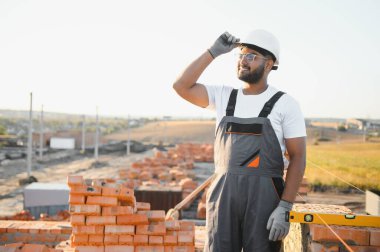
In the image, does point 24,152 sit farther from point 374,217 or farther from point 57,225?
point 374,217

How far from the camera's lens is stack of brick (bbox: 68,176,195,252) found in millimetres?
4016

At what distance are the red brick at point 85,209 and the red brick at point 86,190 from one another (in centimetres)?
12

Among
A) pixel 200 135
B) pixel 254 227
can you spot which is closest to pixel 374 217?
pixel 254 227

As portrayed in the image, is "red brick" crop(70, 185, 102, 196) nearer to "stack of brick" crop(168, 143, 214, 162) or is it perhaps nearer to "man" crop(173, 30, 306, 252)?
"man" crop(173, 30, 306, 252)

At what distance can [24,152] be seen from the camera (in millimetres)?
28562

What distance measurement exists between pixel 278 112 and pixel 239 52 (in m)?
0.46

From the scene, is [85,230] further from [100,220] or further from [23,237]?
[23,237]

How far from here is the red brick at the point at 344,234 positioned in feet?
7.46

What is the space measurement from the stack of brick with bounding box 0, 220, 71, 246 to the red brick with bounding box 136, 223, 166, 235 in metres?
1.87

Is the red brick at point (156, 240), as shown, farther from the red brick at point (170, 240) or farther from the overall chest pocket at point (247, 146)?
the overall chest pocket at point (247, 146)

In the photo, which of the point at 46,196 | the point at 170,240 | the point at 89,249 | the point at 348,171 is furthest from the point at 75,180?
the point at 348,171

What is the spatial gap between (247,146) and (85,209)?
224cm

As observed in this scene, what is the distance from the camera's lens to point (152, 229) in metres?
4.17

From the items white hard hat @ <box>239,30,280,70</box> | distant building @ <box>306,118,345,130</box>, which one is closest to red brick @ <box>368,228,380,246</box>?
white hard hat @ <box>239,30,280,70</box>
